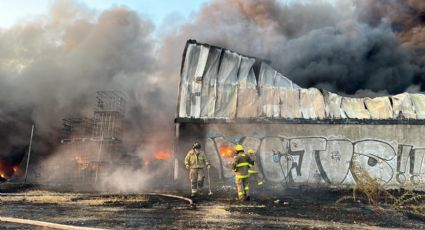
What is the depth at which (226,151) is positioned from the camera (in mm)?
12266

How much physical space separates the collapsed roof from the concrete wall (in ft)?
1.31

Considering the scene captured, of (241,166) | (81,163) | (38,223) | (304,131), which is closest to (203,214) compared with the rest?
(38,223)

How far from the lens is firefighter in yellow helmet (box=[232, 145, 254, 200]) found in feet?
30.4

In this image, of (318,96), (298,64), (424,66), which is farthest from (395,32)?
(318,96)

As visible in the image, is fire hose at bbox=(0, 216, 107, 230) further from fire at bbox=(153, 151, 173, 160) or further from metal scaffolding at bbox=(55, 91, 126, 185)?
fire at bbox=(153, 151, 173, 160)

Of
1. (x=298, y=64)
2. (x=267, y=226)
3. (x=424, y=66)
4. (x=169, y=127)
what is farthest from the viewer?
(x=424, y=66)

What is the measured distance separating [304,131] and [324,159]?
3.58 feet

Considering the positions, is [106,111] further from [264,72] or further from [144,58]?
[264,72]

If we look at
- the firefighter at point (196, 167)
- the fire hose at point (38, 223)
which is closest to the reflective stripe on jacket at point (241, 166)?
the firefighter at point (196, 167)

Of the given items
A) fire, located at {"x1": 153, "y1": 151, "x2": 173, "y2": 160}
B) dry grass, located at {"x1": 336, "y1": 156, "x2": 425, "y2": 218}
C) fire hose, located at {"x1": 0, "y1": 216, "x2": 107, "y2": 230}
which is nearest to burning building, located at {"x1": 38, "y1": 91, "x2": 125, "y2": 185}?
fire, located at {"x1": 153, "y1": 151, "x2": 173, "y2": 160}

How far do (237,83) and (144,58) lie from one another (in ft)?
32.3

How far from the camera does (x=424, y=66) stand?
68.5 feet

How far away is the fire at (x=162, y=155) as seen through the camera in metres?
15.8

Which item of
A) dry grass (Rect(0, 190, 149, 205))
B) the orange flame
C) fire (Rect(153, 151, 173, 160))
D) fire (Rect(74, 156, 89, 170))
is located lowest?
dry grass (Rect(0, 190, 149, 205))
